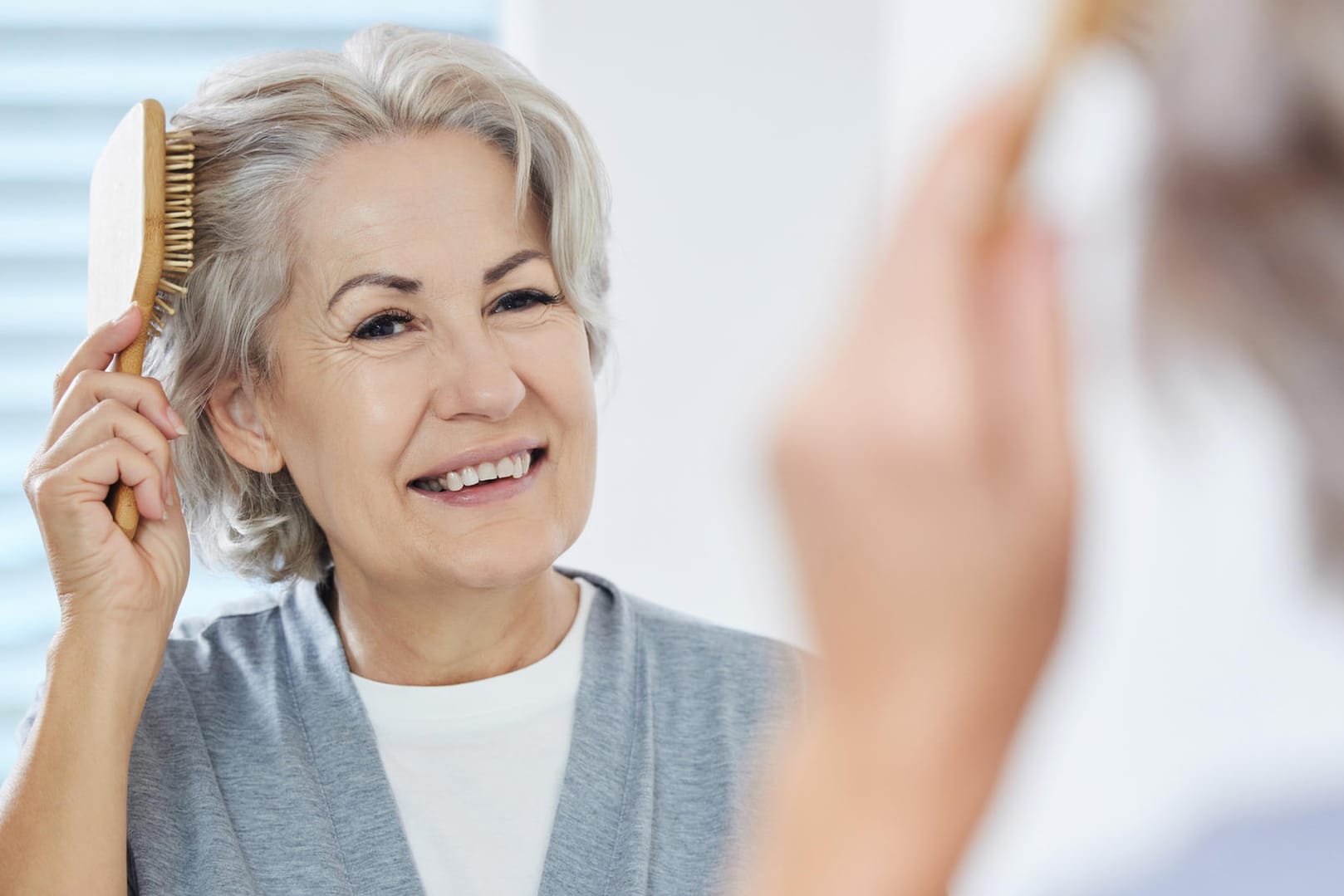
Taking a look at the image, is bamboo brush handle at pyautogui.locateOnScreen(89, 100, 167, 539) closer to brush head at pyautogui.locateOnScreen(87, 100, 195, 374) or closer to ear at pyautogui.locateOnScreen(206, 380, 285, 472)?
brush head at pyautogui.locateOnScreen(87, 100, 195, 374)

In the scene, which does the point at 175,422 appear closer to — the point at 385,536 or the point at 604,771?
the point at 385,536

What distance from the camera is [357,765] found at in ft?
4.08

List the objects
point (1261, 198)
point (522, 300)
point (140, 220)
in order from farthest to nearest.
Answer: point (522, 300) → point (140, 220) → point (1261, 198)

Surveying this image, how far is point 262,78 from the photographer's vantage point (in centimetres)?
127

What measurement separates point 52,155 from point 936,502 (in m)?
1.99

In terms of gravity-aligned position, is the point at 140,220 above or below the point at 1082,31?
below

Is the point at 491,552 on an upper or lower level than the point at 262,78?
lower

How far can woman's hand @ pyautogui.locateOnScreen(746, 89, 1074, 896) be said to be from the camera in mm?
305

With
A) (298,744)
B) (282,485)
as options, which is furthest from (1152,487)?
(282,485)

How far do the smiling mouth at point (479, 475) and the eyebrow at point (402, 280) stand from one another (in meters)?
0.17

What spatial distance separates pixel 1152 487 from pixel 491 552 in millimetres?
946

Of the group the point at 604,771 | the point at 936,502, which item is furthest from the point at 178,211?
the point at 936,502

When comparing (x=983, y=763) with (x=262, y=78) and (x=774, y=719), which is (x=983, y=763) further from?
(x=262, y=78)

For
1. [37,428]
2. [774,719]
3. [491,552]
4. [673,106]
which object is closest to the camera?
[491,552]
